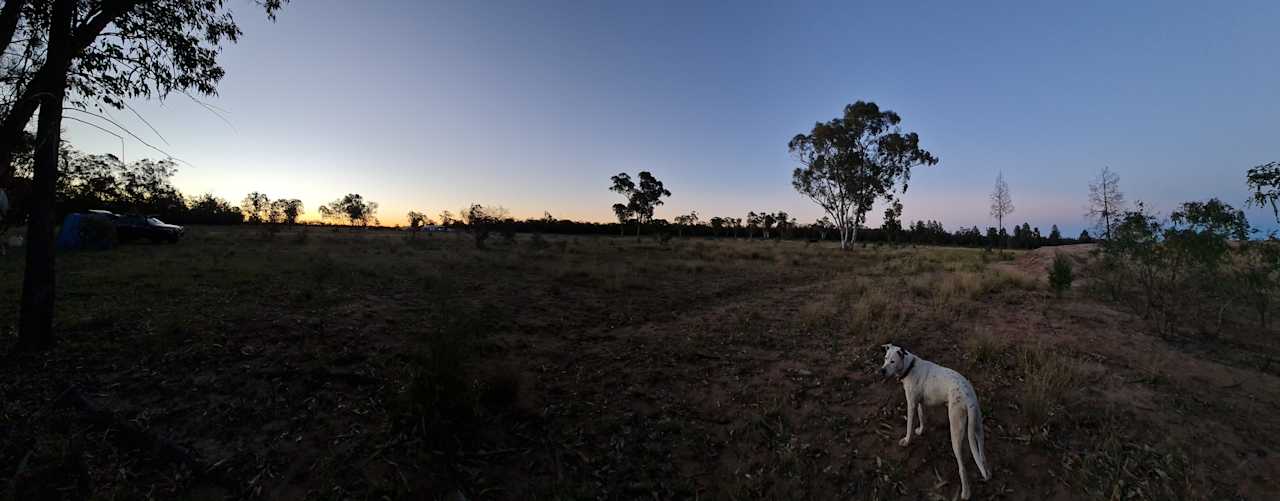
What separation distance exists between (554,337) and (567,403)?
2558 mm

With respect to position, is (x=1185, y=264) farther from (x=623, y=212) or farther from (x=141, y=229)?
(x=623, y=212)

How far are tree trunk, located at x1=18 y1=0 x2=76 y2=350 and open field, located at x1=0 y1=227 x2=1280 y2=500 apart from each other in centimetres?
41

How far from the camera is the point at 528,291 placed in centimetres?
1155

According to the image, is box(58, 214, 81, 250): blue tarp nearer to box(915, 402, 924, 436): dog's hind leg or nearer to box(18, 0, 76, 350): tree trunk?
box(18, 0, 76, 350): tree trunk

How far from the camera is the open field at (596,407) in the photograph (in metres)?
3.51

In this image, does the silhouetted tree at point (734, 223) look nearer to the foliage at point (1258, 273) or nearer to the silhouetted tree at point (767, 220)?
the silhouetted tree at point (767, 220)

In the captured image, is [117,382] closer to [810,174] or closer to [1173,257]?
[1173,257]

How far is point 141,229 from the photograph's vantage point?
20.3 metres

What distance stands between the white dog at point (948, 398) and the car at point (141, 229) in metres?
29.4

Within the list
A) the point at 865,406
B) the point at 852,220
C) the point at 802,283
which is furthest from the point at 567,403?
the point at 852,220

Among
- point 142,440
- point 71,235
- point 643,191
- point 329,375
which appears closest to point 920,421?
point 329,375

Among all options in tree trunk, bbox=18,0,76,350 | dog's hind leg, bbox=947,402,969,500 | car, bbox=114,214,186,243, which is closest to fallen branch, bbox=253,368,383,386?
tree trunk, bbox=18,0,76,350

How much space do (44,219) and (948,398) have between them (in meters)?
9.86

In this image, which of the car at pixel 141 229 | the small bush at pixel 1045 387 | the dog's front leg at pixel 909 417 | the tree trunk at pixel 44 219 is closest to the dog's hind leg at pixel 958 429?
the dog's front leg at pixel 909 417
